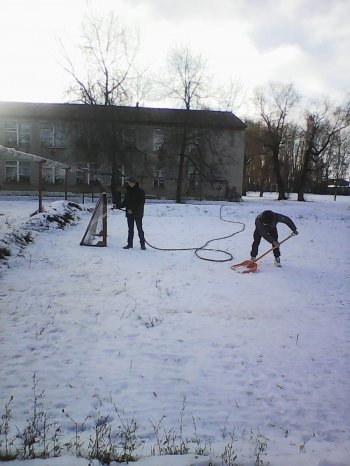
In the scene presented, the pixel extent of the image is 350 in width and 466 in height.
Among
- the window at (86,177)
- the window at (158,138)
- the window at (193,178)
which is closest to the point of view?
the window at (193,178)

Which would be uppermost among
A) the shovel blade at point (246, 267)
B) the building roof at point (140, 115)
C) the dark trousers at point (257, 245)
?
the building roof at point (140, 115)

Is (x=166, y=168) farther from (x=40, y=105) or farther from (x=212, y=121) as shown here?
(x=40, y=105)

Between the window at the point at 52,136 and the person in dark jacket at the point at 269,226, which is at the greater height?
the window at the point at 52,136

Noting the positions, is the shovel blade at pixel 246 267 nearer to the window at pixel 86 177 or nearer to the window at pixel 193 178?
the window at pixel 193 178

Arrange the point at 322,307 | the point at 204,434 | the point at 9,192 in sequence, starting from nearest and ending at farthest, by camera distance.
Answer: the point at 204,434 → the point at 322,307 → the point at 9,192

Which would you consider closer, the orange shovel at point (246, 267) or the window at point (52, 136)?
the orange shovel at point (246, 267)

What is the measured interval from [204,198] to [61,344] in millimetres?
31387

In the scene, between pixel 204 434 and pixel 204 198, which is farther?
pixel 204 198

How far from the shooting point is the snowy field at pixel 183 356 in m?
3.39

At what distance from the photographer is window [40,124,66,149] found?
34.5 meters

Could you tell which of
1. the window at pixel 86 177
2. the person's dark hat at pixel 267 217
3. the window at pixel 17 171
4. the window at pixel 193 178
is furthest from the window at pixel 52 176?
the person's dark hat at pixel 267 217

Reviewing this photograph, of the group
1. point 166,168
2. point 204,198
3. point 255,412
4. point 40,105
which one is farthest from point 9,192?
point 255,412

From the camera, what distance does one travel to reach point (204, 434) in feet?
11.2

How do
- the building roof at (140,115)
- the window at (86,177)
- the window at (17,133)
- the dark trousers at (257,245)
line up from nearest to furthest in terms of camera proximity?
1. the dark trousers at (257,245)
2. the building roof at (140,115)
3. the window at (17,133)
4. the window at (86,177)
